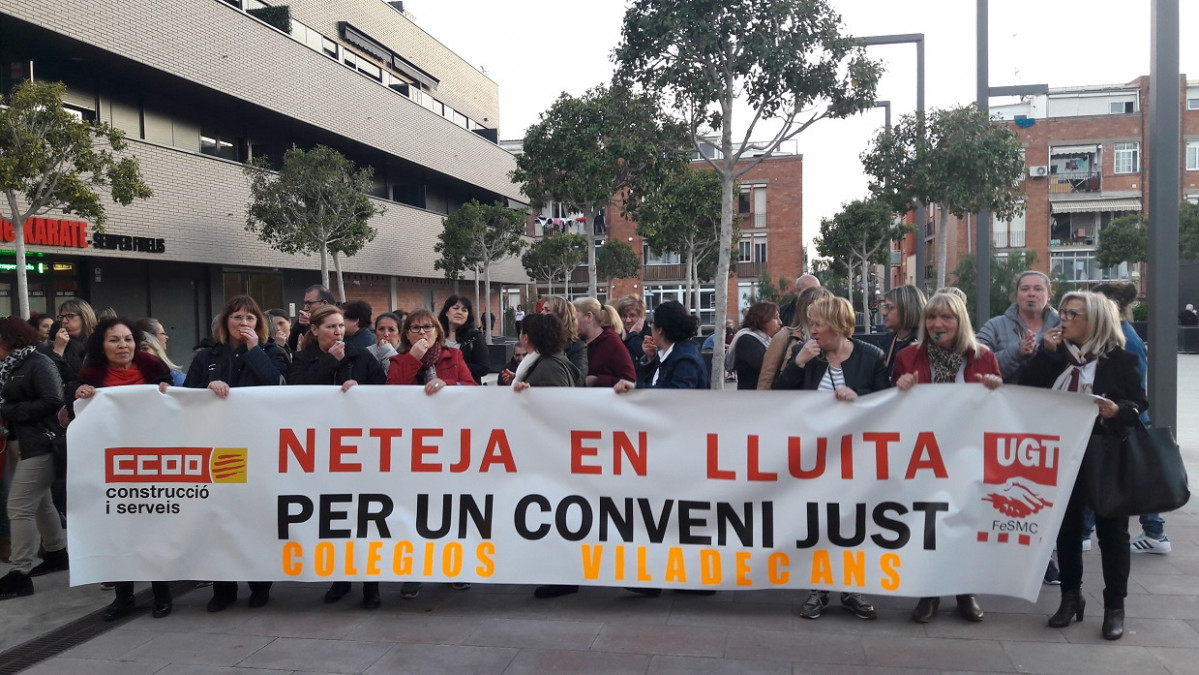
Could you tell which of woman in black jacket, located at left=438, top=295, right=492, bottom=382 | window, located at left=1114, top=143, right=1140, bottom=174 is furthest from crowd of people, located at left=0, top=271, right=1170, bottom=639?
window, located at left=1114, top=143, right=1140, bottom=174

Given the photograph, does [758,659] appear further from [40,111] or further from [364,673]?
[40,111]

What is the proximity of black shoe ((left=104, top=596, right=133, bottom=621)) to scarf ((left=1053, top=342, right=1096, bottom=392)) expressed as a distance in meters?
5.10

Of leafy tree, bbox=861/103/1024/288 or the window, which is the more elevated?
the window

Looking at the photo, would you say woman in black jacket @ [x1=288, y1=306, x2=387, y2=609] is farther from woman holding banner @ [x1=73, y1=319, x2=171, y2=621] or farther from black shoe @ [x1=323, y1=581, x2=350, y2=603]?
black shoe @ [x1=323, y1=581, x2=350, y2=603]

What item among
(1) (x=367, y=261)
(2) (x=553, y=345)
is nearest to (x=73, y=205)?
(2) (x=553, y=345)

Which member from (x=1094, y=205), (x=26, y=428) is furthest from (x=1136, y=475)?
(x=1094, y=205)

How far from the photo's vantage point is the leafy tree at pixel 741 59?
1362 cm

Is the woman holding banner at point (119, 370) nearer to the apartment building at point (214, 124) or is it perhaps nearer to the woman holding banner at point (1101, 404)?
the woman holding banner at point (1101, 404)

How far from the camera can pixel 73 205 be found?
47.0 feet

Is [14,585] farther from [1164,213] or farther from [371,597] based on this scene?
[1164,213]

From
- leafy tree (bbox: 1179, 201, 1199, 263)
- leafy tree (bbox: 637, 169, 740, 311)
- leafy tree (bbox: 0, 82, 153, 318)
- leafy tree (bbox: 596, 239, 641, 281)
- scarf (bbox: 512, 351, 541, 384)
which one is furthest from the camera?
leafy tree (bbox: 596, 239, 641, 281)

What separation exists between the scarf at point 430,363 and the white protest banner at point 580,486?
436mm

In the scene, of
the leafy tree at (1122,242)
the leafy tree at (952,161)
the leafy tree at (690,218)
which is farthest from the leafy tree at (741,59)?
the leafy tree at (1122,242)

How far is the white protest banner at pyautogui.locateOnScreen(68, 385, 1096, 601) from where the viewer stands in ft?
15.3
